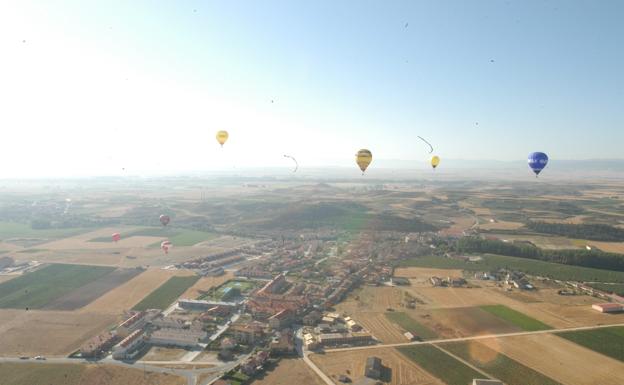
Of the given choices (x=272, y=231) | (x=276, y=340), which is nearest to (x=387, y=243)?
(x=272, y=231)

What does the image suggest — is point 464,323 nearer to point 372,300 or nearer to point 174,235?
point 372,300

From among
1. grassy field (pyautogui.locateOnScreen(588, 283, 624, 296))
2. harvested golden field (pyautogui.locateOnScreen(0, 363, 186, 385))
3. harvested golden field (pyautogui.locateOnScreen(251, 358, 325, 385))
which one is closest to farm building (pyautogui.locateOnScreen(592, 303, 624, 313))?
grassy field (pyautogui.locateOnScreen(588, 283, 624, 296))

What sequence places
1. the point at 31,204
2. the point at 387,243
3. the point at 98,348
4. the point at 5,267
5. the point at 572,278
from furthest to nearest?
the point at 31,204 < the point at 387,243 < the point at 5,267 < the point at 572,278 < the point at 98,348

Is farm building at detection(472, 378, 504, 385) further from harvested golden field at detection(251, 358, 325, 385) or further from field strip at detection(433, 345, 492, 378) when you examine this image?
harvested golden field at detection(251, 358, 325, 385)

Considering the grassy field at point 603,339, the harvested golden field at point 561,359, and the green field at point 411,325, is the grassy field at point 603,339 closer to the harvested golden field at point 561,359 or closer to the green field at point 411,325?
the harvested golden field at point 561,359

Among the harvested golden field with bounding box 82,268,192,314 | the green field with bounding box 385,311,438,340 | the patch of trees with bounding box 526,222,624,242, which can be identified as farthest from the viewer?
the patch of trees with bounding box 526,222,624,242

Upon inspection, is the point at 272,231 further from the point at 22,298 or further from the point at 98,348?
the point at 98,348
